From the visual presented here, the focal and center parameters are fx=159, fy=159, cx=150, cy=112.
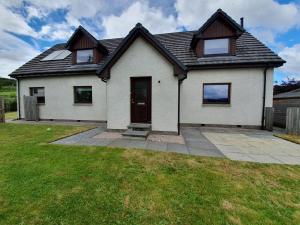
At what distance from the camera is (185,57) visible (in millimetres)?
10414

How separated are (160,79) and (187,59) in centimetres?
373

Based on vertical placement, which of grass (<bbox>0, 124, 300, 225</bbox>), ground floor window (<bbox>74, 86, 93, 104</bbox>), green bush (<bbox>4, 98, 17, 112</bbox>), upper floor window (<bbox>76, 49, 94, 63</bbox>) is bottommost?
grass (<bbox>0, 124, 300, 225</bbox>)

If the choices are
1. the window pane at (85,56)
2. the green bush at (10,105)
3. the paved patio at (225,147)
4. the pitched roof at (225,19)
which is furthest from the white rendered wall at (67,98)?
the green bush at (10,105)

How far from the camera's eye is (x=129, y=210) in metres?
2.45

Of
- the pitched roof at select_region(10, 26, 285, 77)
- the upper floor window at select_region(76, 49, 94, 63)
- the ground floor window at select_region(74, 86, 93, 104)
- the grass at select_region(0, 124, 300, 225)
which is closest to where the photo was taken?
the grass at select_region(0, 124, 300, 225)

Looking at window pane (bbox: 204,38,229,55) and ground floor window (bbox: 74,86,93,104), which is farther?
ground floor window (bbox: 74,86,93,104)

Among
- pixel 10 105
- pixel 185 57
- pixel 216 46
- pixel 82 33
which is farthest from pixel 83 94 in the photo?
pixel 10 105

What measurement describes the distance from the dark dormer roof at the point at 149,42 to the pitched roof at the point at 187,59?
1.00 feet

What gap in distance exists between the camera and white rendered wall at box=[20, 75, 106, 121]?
11220 mm

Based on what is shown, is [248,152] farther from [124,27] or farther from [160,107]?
[124,27]

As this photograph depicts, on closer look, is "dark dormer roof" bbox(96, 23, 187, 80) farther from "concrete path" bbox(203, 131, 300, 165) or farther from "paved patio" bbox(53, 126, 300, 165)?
"concrete path" bbox(203, 131, 300, 165)

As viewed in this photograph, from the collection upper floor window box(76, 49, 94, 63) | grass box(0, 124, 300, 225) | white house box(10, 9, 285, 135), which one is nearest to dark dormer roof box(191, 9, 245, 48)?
white house box(10, 9, 285, 135)

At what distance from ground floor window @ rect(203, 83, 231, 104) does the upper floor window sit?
8.37 metres

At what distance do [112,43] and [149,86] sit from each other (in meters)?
8.07
